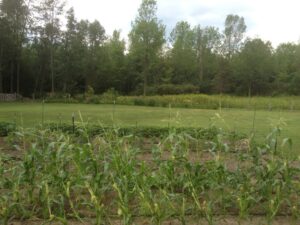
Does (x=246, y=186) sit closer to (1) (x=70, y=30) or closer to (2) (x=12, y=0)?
(2) (x=12, y=0)

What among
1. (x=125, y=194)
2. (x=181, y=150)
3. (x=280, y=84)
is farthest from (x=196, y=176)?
(x=280, y=84)

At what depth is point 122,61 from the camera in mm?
39812

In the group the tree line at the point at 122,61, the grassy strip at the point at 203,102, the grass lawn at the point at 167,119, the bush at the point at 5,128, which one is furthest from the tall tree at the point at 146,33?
the bush at the point at 5,128

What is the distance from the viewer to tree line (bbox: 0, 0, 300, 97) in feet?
103

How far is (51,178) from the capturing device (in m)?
2.86

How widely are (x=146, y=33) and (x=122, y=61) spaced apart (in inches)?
261

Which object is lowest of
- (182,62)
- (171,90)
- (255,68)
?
(171,90)

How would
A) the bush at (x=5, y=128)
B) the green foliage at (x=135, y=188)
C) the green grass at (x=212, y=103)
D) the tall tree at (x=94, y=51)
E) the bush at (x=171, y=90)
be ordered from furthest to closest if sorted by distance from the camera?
the tall tree at (x=94, y=51) → the bush at (x=171, y=90) → the green grass at (x=212, y=103) → the bush at (x=5, y=128) → the green foliage at (x=135, y=188)

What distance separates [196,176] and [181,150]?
357 millimetres

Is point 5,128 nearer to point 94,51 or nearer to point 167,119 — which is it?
point 167,119

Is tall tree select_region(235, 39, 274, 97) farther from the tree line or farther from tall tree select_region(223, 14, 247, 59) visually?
tall tree select_region(223, 14, 247, 59)

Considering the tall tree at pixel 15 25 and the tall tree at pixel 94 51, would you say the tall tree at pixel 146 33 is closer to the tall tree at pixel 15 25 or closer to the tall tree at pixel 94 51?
the tall tree at pixel 94 51

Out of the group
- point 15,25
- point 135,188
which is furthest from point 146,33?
point 135,188

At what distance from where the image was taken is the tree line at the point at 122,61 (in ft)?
103
